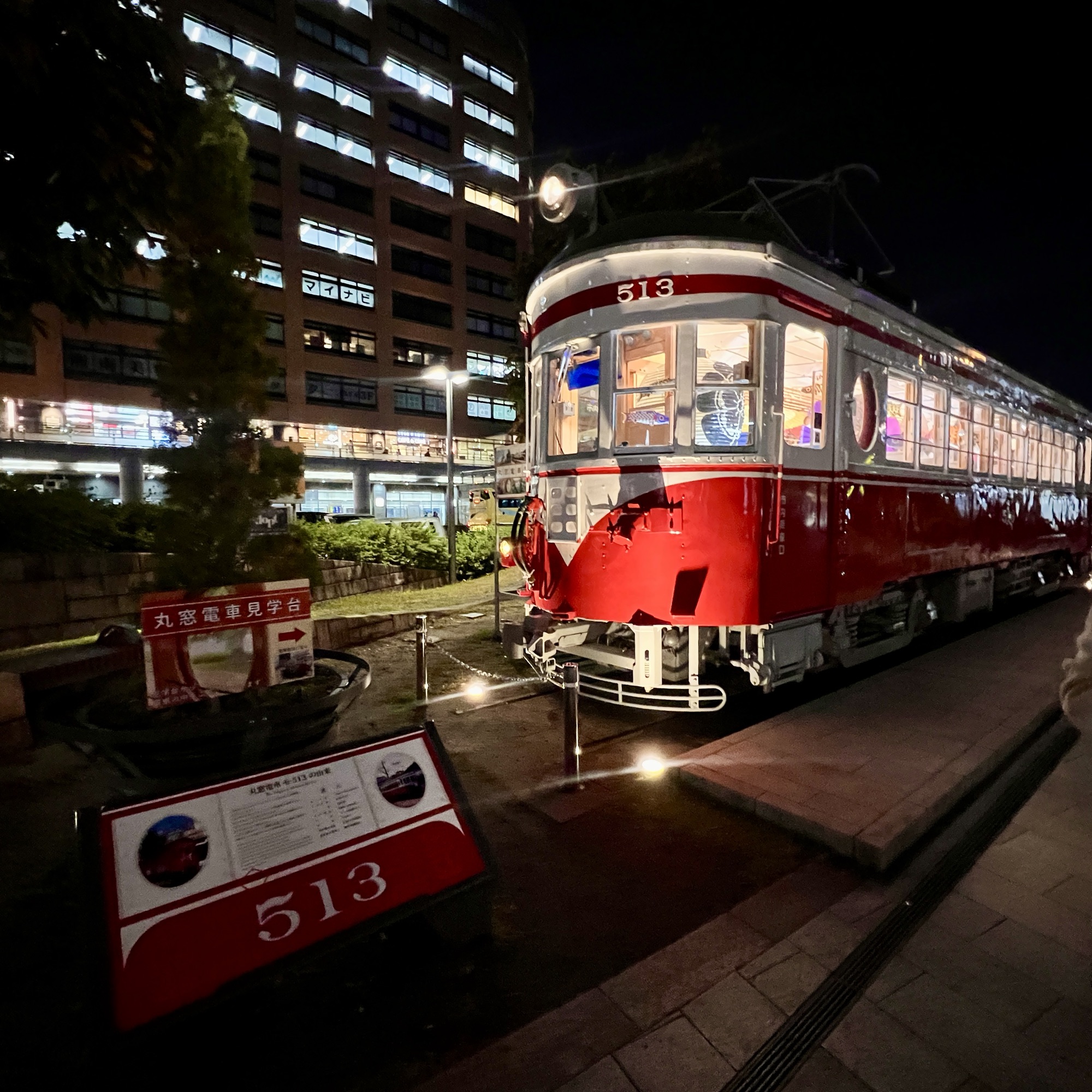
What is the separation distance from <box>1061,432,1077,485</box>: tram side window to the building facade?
77.9 ft

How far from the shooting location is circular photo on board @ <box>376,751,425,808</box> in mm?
2910

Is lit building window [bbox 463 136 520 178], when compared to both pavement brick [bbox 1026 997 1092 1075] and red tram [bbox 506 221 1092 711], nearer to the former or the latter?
red tram [bbox 506 221 1092 711]

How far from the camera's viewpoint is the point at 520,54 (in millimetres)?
40125

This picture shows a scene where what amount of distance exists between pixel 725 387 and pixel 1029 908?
12.5 feet

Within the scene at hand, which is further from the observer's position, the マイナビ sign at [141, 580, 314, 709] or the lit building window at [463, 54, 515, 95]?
the lit building window at [463, 54, 515, 95]

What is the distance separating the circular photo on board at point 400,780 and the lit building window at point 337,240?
33961 millimetres

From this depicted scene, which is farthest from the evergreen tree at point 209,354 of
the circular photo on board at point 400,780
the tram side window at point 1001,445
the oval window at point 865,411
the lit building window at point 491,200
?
the lit building window at point 491,200

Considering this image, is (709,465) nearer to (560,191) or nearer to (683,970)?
(683,970)

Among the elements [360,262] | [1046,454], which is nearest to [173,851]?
[1046,454]

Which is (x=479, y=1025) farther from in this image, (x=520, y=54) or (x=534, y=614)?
(x=520, y=54)

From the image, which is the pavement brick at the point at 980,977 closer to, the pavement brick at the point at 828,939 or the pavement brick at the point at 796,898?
the pavement brick at the point at 828,939

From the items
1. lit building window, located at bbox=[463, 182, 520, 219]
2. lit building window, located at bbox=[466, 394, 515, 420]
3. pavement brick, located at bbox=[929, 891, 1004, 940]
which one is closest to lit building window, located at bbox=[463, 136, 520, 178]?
lit building window, located at bbox=[463, 182, 520, 219]

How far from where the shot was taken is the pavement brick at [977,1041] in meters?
2.33

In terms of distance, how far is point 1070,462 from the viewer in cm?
1224
